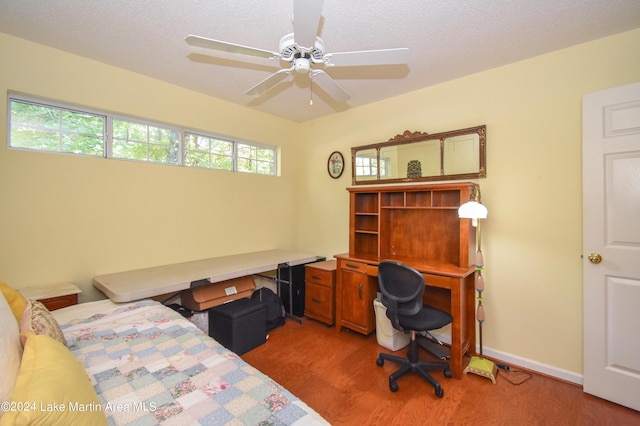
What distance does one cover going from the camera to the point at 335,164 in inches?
148

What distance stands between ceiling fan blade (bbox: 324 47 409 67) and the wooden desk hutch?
1.27 metres

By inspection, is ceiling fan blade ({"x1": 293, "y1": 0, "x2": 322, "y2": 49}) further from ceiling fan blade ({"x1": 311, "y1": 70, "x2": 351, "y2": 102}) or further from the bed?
the bed

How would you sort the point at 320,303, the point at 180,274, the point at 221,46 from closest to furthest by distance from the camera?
the point at 221,46 → the point at 180,274 → the point at 320,303

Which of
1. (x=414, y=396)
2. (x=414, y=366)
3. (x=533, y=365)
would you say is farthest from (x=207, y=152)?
(x=533, y=365)

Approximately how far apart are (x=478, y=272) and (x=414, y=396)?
3.67ft

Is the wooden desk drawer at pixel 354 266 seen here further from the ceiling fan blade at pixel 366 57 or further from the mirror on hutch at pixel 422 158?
the ceiling fan blade at pixel 366 57

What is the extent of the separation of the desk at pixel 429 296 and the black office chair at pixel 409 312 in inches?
5.5

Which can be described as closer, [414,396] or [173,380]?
[173,380]

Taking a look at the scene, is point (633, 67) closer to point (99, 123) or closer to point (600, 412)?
point (600, 412)

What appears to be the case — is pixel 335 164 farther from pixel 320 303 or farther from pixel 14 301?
pixel 14 301

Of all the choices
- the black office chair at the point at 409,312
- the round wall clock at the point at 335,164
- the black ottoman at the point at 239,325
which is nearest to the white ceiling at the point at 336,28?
the round wall clock at the point at 335,164

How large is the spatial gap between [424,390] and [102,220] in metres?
3.04

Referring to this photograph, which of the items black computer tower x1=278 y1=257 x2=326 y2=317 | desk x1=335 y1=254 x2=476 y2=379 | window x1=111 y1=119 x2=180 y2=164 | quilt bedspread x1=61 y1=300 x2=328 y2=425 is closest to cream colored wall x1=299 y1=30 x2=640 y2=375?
desk x1=335 y1=254 x2=476 y2=379

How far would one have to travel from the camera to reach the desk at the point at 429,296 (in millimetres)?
2240
